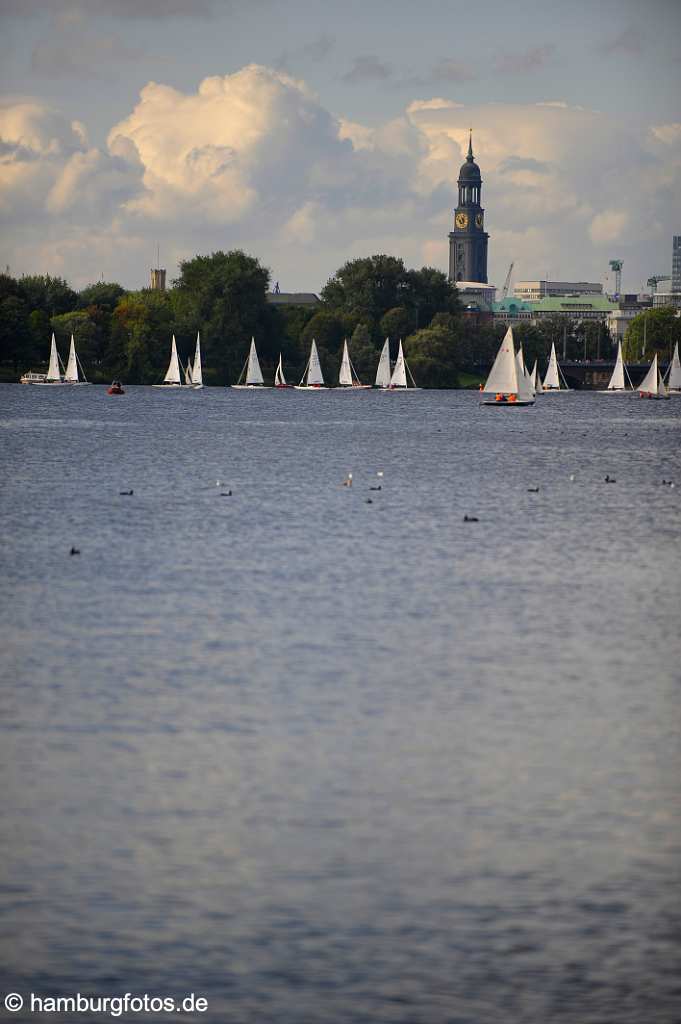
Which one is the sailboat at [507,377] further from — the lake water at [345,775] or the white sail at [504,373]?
the lake water at [345,775]

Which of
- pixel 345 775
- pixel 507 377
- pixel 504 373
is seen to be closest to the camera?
pixel 345 775

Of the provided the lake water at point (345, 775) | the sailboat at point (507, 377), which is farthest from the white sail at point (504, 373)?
the lake water at point (345, 775)

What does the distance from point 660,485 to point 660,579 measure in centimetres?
4389

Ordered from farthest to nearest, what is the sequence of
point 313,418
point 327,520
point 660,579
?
point 313,418, point 327,520, point 660,579

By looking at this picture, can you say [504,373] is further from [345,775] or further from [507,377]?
[345,775]

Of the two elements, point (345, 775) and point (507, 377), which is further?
point (507, 377)

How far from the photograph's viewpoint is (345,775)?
2912 cm

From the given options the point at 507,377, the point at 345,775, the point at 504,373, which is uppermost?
the point at 504,373

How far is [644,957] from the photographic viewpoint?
70.6ft

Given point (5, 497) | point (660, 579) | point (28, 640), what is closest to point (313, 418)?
point (5, 497)

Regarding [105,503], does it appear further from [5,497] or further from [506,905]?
[506,905]

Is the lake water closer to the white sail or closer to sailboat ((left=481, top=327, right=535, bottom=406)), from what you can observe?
the white sail

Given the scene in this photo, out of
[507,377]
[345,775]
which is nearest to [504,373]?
[507,377]

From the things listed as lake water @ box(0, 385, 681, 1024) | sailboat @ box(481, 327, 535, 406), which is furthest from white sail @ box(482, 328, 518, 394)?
lake water @ box(0, 385, 681, 1024)
